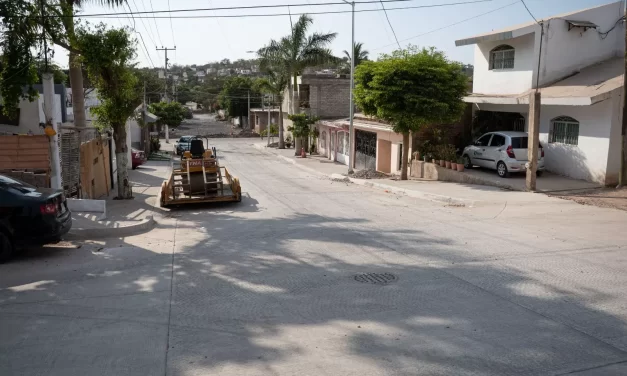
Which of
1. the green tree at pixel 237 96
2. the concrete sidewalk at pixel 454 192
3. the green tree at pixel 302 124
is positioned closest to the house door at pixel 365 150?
the concrete sidewalk at pixel 454 192

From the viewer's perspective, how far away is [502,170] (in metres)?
19.7

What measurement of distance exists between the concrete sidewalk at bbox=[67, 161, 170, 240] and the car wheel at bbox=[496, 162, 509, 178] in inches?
469

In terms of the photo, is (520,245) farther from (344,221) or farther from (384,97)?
(384,97)

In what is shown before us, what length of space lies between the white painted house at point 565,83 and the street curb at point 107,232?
13.3m

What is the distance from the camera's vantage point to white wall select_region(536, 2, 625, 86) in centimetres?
2070

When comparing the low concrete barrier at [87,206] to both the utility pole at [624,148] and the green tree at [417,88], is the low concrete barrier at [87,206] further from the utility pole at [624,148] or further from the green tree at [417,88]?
the utility pole at [624,148]

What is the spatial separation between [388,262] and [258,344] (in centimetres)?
390

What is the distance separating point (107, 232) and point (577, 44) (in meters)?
18.6

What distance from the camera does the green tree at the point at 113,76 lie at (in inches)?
580

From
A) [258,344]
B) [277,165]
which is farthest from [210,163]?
[277,165]

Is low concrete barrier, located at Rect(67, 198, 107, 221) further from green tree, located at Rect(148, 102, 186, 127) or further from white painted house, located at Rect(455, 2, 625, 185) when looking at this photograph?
green tree, located at Rect(148, 102, 186, 127)

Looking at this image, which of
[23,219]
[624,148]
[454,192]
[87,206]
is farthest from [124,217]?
[624,148]

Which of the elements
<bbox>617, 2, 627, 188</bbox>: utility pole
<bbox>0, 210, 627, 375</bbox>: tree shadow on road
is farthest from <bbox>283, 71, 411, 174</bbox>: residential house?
<bbox>0, 210, 627, 375</bbox>: tree shadow on road

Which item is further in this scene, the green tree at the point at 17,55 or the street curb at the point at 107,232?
the green tree at the point at 17,55
